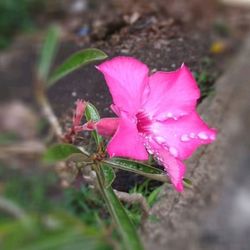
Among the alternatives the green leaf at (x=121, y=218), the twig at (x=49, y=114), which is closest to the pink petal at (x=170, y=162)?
the green leaf at (x=121, y=218)

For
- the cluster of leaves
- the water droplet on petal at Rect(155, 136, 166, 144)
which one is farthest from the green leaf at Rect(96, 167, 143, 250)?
the cluster of leaves

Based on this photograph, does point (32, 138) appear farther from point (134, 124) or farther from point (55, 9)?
point (134, 124)

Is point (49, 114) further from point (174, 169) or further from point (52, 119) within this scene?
point (174, 169)

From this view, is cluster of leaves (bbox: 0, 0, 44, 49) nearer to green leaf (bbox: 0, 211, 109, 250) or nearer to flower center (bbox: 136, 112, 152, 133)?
green leaf (bbox: 0, 211, 109, 250)

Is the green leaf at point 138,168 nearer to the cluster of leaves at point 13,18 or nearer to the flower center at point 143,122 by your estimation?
the flower center at point 143,122

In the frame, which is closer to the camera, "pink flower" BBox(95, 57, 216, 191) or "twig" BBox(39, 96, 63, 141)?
"pink flower" BBox(95, 57, 216, 191)

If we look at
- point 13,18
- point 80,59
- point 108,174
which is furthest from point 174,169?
point 13,18
